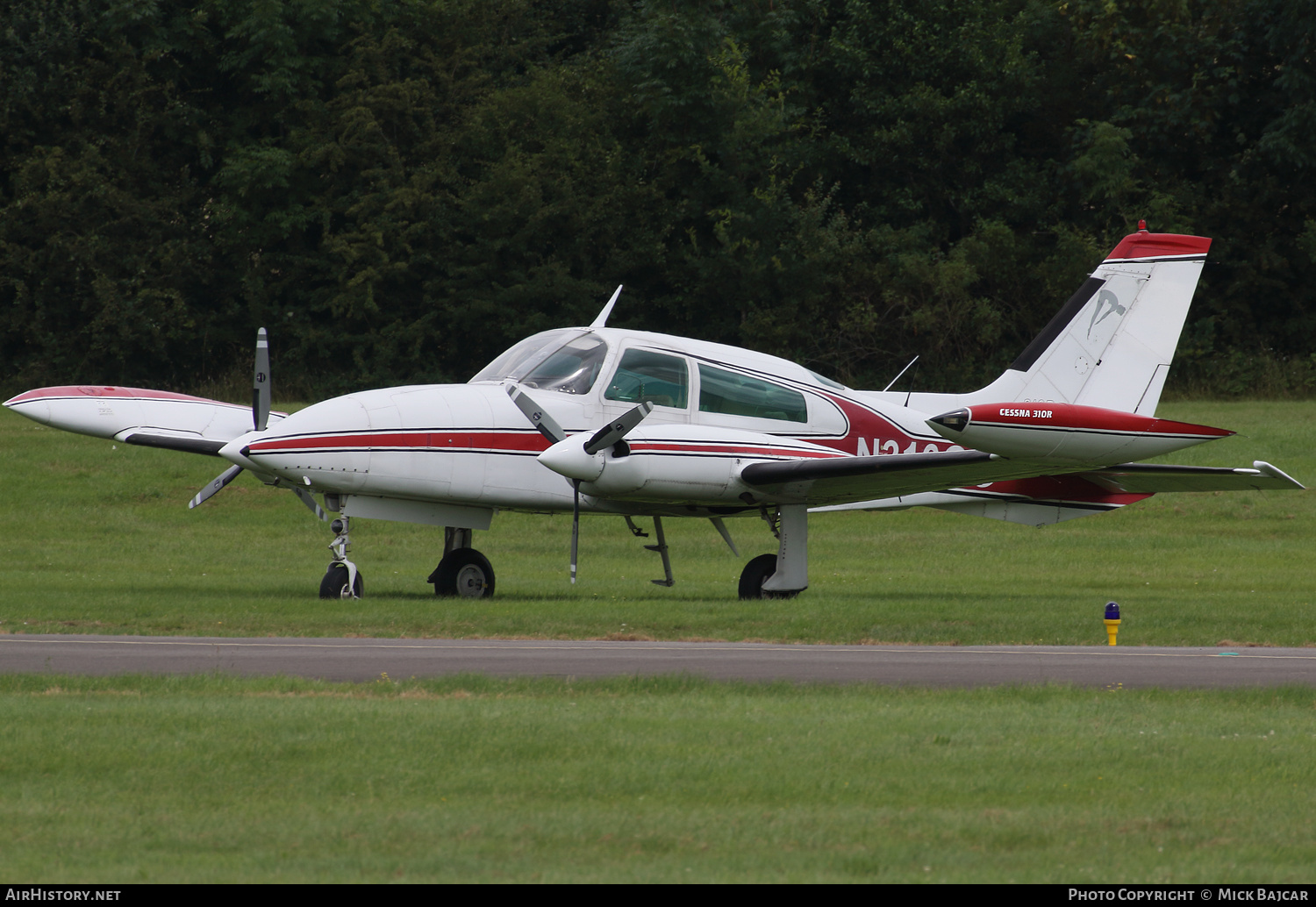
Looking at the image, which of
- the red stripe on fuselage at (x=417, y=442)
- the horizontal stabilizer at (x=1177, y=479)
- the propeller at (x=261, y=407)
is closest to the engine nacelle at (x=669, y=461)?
the red stripe on fuselage at (x=417, y=442)

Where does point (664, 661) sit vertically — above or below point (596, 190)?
below

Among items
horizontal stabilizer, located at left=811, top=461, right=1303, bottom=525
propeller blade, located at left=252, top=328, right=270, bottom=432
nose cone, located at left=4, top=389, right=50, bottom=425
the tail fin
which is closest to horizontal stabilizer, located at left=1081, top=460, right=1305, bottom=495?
horizontal stabilizer, located at left=811, top=461, right=1303, bottom=525

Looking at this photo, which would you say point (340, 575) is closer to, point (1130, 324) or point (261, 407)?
point (261, 407)

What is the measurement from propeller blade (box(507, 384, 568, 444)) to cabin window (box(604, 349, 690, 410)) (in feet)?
2.54

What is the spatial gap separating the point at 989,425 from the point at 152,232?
37.3 m

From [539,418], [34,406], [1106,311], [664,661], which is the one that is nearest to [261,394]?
[34,406]

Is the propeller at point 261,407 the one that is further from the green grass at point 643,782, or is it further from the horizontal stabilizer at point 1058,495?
the green grass at point 643,782

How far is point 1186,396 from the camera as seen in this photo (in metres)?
46.0

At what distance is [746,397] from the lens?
18.8m

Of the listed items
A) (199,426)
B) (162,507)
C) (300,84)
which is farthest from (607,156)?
(199,426)

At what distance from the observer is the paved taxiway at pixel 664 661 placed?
Answer: 12430 mm

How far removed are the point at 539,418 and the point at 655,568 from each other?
7.79 metres

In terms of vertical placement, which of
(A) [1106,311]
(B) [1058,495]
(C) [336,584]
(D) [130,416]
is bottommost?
(C) [336,584]

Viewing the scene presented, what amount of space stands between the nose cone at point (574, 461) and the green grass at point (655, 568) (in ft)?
5.16
